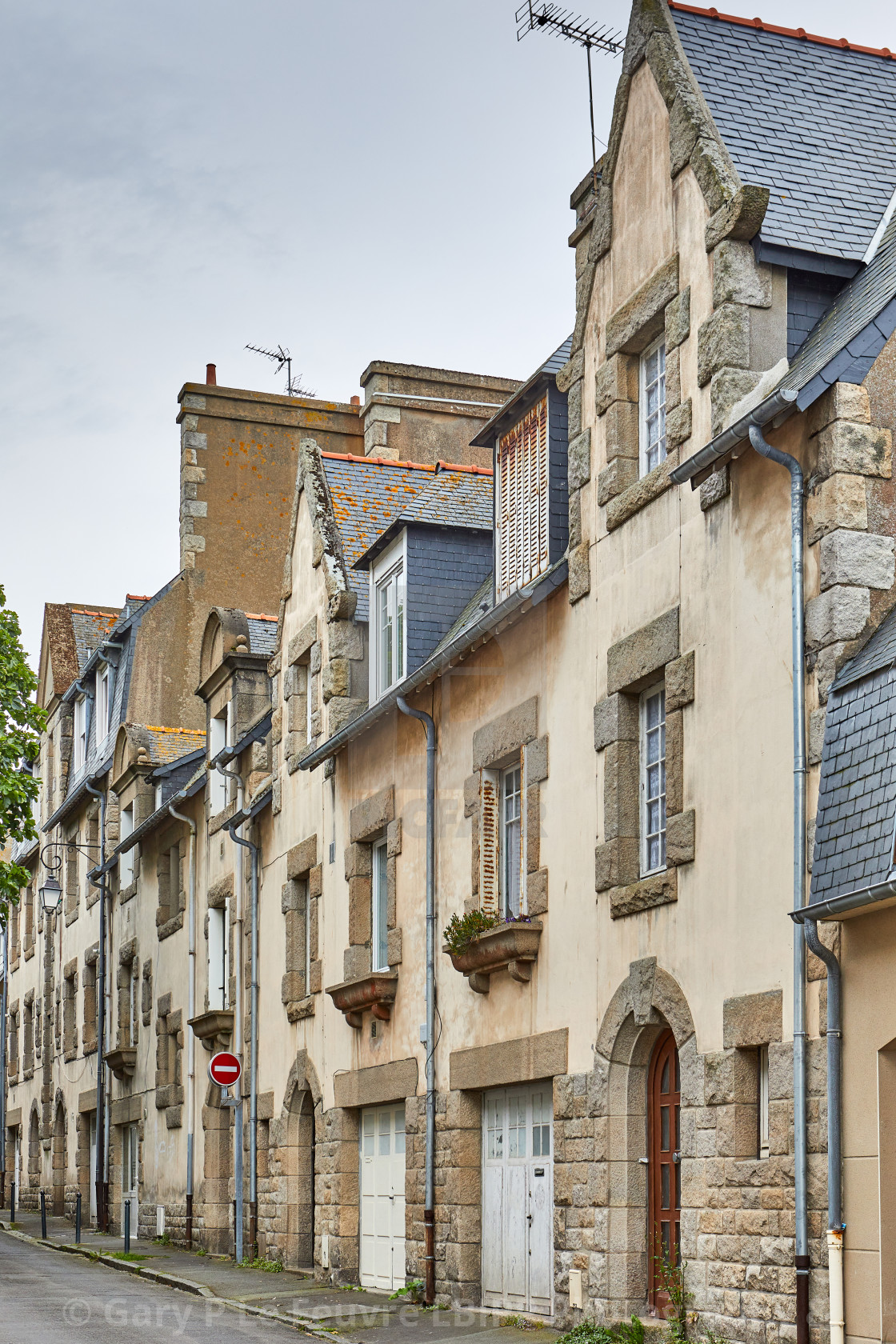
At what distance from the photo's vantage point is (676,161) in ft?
43.3

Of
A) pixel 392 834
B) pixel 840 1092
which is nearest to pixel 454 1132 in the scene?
pixel 392 834

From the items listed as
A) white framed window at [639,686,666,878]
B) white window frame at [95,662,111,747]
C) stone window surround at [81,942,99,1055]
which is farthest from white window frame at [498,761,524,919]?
stone window surround at [81,942,99,1055]

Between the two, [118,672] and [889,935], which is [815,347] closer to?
[889,935]

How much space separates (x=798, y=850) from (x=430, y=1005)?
677 centimetres

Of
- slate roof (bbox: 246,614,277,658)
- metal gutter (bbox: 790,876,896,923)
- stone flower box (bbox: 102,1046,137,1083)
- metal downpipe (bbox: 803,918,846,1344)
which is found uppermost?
slate roof (bbox: 246,614,277,658)

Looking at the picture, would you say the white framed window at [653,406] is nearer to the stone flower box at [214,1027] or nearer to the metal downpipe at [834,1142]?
the metal downpipe at [834,1142]

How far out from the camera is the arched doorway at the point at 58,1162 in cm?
3662

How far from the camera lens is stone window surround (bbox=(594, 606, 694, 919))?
12.5 metres

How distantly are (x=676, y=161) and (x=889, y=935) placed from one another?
6181 mm

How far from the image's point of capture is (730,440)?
11.5 m

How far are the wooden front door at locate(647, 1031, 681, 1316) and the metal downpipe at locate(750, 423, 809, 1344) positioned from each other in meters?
2.11

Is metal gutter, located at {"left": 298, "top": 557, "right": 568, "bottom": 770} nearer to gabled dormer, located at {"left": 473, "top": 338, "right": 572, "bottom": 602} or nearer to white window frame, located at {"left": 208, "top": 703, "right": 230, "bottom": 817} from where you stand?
gabled dormer, located at {"left": 473, "top": 338, "right": 572, "bottom": 602}

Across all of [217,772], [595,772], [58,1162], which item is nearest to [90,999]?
[58,1162]

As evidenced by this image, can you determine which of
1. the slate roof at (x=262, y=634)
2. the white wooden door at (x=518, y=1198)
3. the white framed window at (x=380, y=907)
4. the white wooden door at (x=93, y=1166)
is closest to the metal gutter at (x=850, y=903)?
the white wooden door at (x=518, y=1198)
